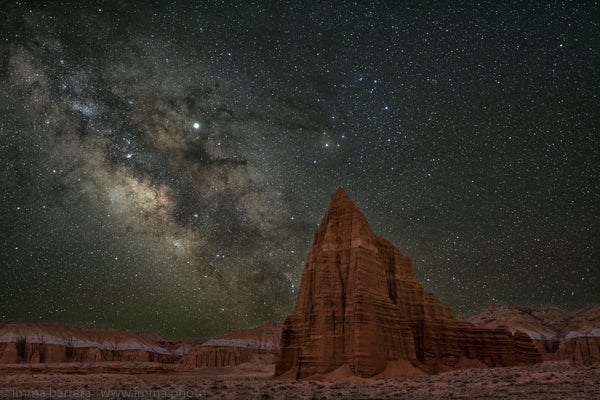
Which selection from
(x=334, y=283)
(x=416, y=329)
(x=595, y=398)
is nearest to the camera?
(x=595, y=398)

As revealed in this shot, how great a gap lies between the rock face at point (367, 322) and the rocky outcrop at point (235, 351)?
308 feet

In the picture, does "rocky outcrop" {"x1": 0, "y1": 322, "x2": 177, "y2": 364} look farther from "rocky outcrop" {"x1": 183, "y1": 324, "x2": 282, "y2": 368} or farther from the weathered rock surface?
the weathered rock surface

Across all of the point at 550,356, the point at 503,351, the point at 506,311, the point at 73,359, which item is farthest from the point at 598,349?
the point at 73,359

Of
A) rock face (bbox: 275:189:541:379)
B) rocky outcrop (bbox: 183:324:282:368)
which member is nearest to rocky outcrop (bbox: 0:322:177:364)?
rocky outcrop (bbox: 183:324:282:368)

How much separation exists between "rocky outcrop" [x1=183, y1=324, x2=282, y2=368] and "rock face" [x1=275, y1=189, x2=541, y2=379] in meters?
93.8

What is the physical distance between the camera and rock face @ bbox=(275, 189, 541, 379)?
40.6 m

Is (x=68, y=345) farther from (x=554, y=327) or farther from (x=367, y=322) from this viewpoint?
(x=554, y=327)

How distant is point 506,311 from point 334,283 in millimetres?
131587

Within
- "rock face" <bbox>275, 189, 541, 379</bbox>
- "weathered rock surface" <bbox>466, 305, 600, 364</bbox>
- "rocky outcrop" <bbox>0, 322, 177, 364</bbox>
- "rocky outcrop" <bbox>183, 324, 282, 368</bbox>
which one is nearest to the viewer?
"rock face" <bbox>275, 189, 541, 379</bbox>

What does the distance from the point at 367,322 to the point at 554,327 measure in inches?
5054

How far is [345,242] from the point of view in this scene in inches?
1874

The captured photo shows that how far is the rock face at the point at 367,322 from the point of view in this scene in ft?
133

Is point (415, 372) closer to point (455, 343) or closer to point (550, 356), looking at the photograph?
point (455, 343)

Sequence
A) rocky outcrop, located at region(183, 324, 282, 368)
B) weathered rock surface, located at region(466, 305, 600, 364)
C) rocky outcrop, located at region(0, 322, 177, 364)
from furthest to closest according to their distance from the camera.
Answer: rocky outcrop, located at region(183, 324, 282, 368) → rocky outcrop, located at region(0, 322, 177, 364) → weathered rock surface, located at region(466, 305, 600, 364)
